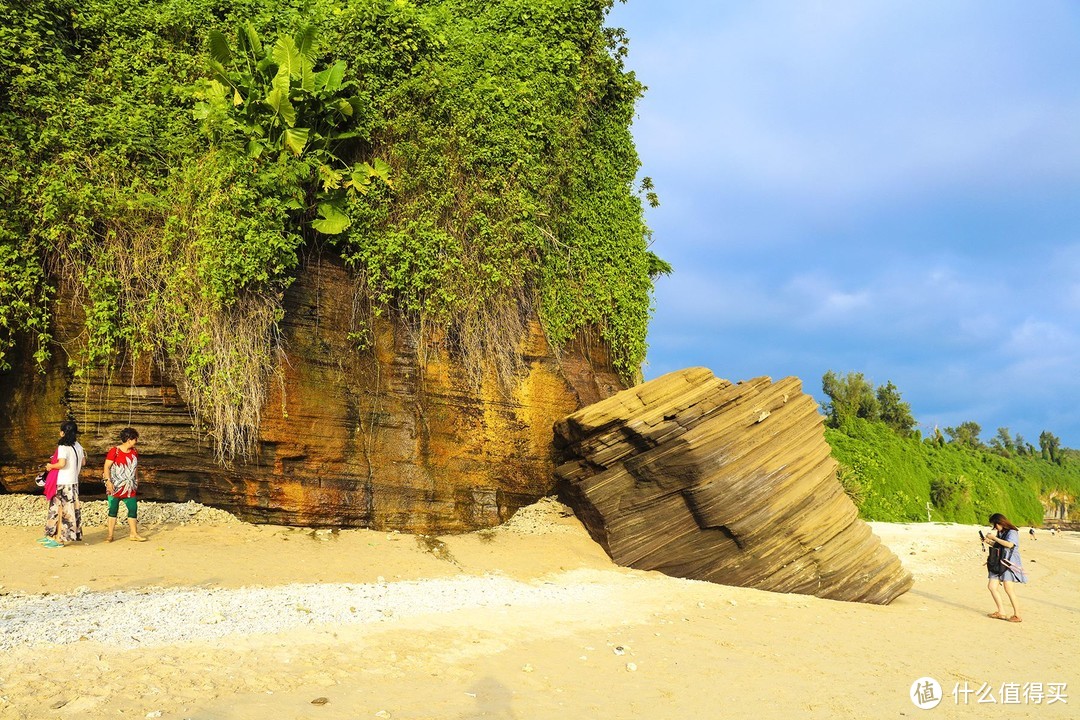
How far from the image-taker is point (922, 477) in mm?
28734

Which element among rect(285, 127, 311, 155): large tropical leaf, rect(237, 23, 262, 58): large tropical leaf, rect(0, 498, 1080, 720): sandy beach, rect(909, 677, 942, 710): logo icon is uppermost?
rect(237, 23, 262, 58): large tropical leaf

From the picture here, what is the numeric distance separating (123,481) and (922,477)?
96.4ft

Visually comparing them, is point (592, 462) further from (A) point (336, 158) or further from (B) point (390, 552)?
(A) point (336, 158)

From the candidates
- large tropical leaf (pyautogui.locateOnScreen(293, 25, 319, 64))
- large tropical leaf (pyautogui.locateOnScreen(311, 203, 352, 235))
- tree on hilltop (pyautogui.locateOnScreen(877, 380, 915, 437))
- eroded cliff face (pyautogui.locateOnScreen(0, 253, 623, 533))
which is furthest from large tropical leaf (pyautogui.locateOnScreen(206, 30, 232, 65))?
tree on hilltop (pyautogui.locateOnScreen(877, 380, 915, 437))

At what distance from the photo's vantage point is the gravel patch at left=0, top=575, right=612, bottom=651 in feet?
16.5

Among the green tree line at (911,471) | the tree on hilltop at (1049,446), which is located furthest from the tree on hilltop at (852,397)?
the tree on hilltop at (1049,446)

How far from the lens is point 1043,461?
4450 cm

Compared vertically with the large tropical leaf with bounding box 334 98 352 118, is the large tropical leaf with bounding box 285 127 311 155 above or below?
below

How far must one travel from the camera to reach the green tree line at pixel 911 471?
26062mm

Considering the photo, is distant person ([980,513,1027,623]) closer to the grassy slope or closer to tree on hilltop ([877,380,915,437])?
the grassy slope

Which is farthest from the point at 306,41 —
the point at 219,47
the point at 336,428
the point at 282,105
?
the point at 336,428

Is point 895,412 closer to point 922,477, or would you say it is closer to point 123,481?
point 922,477

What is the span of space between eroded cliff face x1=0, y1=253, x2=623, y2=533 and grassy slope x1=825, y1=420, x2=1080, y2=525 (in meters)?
17.7

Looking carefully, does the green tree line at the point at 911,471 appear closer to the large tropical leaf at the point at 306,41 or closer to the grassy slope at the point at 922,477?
the grassy slope at the point at 922,477
